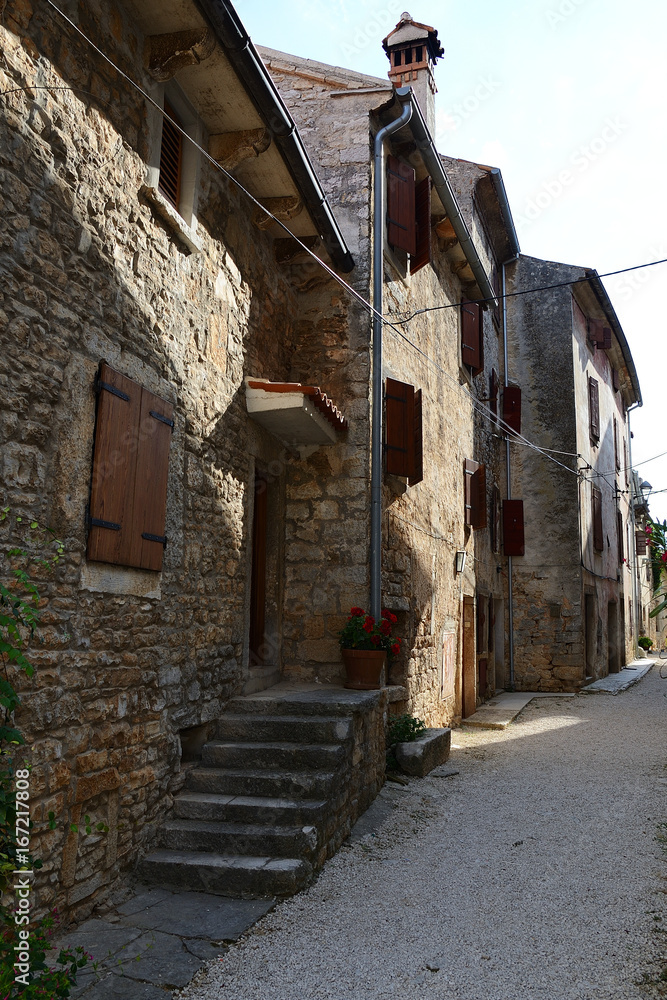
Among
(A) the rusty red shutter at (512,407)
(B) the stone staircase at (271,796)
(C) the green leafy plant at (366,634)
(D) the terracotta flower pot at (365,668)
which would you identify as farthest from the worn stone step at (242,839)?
(A) the rusty red shutter at (512,407)

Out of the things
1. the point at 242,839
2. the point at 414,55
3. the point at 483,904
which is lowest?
the point at 483,904

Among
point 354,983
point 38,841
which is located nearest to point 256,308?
point 38,841

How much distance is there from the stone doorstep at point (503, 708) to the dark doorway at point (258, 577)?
4.37m

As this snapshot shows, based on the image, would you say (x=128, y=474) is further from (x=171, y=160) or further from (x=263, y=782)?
(x=171, y=160)

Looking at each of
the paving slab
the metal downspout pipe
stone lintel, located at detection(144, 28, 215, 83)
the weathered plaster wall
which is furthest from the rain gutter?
the paving slab

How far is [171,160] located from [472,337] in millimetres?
6717

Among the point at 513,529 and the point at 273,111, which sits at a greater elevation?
the point at 273,111

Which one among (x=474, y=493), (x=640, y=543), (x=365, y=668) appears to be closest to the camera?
(x=365, y=668)

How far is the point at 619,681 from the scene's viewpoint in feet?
48.2

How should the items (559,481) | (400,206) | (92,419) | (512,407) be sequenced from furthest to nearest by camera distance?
(512,407), (559,481), (400,206), (92,419)

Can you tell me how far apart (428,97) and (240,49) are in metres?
7.40

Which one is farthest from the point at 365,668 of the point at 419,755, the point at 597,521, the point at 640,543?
the point at 640,543

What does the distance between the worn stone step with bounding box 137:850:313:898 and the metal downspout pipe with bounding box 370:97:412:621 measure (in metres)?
2.62

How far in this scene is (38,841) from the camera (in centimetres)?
316
